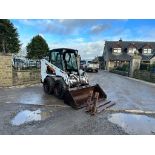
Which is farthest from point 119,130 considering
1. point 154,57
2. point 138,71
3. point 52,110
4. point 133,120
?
point 154,57

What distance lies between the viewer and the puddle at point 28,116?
7.06m

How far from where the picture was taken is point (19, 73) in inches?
623

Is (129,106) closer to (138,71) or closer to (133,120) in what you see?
(133,120)

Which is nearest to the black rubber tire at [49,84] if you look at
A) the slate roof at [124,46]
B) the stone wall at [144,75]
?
the stone wall at [144,75]

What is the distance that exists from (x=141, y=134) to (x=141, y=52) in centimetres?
4565

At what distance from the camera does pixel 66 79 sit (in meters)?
10.2

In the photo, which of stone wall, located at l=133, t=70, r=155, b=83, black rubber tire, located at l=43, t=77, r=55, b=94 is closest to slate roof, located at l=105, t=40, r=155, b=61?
stone wall, located at l=133, t=70, r=155, b=83

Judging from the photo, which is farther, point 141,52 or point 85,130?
point 141,52

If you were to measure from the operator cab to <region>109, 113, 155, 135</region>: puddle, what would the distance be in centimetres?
422

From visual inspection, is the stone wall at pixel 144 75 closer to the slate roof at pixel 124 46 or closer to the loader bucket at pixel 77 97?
the loader bucket at pixel 77 97

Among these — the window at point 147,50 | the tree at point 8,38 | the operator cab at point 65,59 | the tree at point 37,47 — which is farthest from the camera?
the window at point 147,50

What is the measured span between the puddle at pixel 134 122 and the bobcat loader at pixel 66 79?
1.88 meters

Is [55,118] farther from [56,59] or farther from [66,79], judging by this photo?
[56,59]

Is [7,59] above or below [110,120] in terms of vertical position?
above
